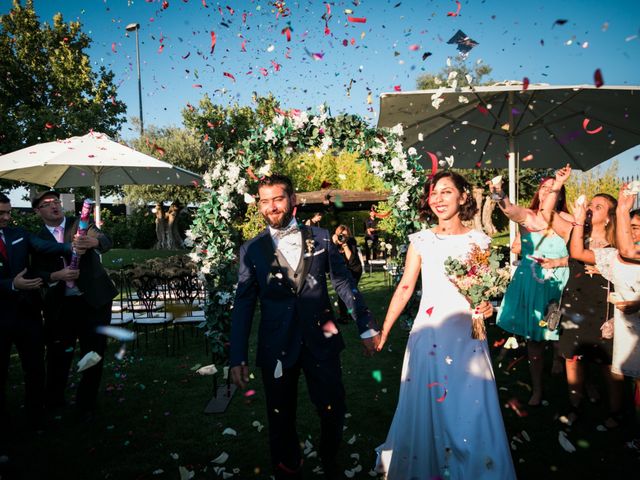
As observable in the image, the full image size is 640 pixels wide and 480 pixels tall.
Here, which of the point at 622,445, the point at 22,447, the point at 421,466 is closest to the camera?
the point at 421,466

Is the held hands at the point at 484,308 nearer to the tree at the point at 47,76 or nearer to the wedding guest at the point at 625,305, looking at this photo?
the wedding guest at the point at 625,305

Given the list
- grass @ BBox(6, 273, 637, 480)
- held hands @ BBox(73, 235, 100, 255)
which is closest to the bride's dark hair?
grass @ BBox(6, 273, 637, 480)

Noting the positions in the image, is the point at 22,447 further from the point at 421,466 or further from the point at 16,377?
the point at 421,466

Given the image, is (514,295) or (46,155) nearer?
(514,295)

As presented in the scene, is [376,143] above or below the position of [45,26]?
below

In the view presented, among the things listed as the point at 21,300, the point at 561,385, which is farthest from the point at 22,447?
Answer: the point at 561,385

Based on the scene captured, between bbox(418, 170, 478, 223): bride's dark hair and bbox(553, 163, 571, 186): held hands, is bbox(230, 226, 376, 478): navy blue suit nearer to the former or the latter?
bbox(418, 170, 478, 223): bride's dark hair

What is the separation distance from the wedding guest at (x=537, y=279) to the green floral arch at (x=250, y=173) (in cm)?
156

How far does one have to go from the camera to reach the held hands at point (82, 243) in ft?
15.3

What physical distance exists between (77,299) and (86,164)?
348cm

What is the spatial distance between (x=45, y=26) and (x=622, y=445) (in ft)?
102

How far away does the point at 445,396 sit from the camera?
3133mm

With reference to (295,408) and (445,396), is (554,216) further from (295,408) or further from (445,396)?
(295,408)

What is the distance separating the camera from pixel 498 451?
2.95 m
